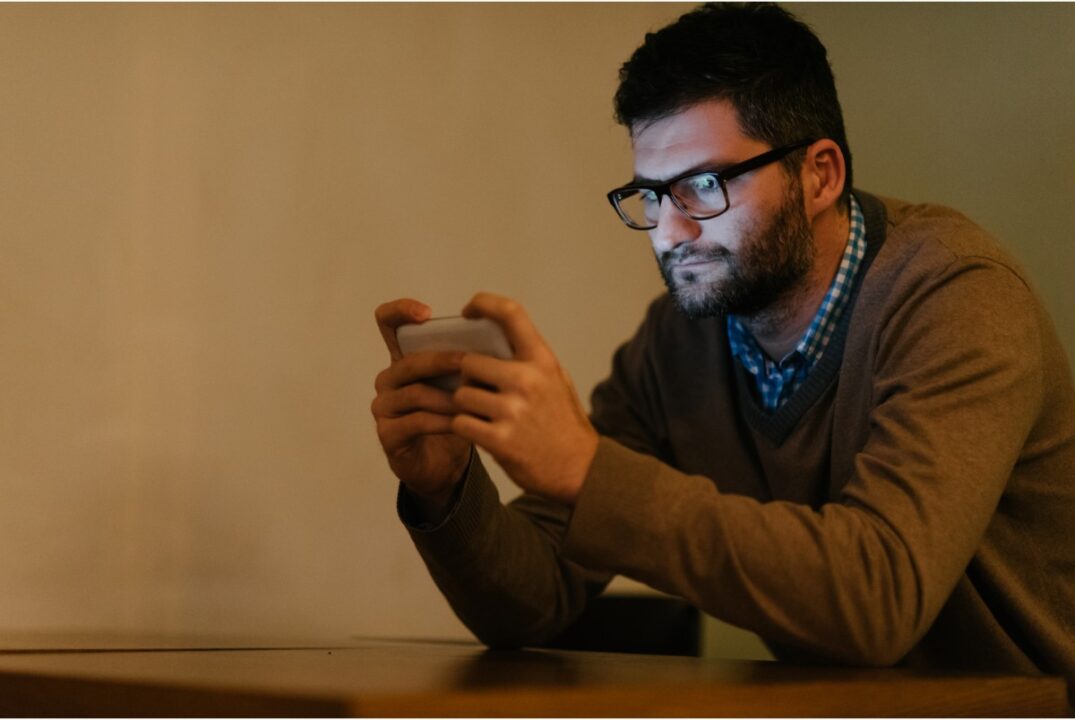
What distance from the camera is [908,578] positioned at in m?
1.02

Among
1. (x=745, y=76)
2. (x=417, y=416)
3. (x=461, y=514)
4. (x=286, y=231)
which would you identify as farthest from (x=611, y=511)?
(x=286, y=231)

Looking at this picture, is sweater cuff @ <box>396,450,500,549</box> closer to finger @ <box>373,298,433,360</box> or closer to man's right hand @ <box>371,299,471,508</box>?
man's right hand @ <box>371,299,471,508</box>

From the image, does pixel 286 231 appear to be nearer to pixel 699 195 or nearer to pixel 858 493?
pixel 699 195

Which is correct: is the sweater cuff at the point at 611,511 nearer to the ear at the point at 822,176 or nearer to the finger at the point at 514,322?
the finger at the point at 514,322

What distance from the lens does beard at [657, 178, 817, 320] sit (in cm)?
137

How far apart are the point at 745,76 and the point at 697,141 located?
10 centimetres

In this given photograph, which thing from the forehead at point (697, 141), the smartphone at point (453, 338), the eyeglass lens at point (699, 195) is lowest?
the smartphone at point (453, 338)

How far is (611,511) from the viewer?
968mm

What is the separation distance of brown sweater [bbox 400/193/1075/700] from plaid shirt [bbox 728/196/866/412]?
0.06 ft

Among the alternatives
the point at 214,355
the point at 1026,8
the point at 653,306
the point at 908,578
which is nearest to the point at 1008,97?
the point at 1026,8

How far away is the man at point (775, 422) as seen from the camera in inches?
38.8

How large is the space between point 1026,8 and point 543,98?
844mm

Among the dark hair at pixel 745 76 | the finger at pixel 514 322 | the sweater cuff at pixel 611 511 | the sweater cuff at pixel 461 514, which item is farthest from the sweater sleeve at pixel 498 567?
the dark hair at pixel 745 76

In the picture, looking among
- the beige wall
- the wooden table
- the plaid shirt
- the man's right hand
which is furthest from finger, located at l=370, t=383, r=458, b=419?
the beige wall
